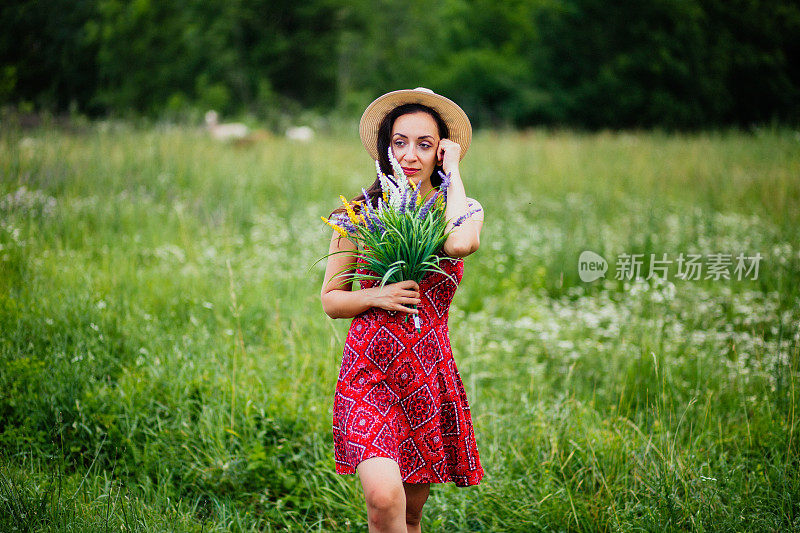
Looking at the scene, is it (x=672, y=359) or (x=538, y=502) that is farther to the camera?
(x=672, y=359)

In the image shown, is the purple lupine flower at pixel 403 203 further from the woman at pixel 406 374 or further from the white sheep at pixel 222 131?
the white sheep at pixel 222 131

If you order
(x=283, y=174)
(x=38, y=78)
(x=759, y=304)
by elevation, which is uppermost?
(x=38, y=78)

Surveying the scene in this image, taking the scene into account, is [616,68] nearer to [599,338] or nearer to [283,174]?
[283,174]

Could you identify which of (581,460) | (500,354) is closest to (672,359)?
(500,354)

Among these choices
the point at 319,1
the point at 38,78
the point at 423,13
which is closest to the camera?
the point at 38,78

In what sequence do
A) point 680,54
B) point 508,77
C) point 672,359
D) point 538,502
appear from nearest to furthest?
1. point 538,502
2. point 672,359
3. point 680,54
4. point 508,77

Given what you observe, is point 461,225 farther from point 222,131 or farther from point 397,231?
point 222,131

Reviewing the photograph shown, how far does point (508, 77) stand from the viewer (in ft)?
101

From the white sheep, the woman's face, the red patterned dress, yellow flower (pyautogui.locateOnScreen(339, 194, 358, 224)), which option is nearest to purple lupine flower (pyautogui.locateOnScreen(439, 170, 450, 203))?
the woman's face

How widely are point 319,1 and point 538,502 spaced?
27946 mm

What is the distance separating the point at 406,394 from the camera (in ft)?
7.73
